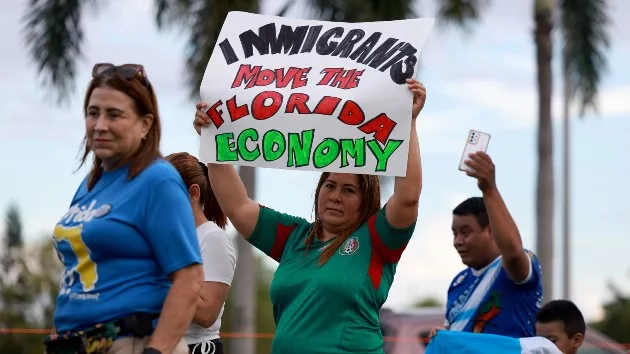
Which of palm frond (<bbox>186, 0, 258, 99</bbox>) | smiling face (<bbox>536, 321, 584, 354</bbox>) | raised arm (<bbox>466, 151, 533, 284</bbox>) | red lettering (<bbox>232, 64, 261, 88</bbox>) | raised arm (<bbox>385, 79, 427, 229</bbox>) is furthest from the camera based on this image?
palm frond (<bbox>186, 0, 258, 99</bbox>)

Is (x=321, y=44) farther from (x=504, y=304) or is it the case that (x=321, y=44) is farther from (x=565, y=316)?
(x=565, y=316)

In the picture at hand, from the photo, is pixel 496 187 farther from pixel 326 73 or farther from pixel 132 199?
pixel 132 199

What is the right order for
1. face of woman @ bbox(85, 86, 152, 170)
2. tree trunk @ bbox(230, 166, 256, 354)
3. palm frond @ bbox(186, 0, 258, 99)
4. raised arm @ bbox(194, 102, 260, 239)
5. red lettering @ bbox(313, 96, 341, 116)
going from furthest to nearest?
tree trunk @ bbox(230, 166, 256, 354)
palm frond @ bbox(186, 0, 258, 99)
raised arm @ bbox(194, 102, 260, 239)
red lettering @ bbox(313, 96, 341, 116)
face of woman @ bbox(85, 86, 152, 170)

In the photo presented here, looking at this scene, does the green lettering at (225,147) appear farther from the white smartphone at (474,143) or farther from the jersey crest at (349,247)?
the white smartphone at (474,143)

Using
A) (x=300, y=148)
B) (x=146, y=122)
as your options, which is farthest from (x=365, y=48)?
(x=146, y=122)

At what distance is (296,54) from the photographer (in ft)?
18.3

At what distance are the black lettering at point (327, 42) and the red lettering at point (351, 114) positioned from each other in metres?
0.34

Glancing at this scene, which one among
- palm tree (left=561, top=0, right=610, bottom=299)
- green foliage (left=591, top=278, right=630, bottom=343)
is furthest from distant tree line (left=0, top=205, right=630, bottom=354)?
palm tree (left=561, top=0, right=610, bottom=299)

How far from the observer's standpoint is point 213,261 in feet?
17.9

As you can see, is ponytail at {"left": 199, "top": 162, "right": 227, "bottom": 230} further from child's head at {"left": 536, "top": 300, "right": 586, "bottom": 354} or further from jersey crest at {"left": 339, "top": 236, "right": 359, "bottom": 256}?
child's head at {"left": 536, "top": 300, "right": 586, "bottom": 354}

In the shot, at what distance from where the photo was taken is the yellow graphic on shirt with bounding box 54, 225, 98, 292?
421 centimetres

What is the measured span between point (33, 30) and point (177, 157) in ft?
41.6

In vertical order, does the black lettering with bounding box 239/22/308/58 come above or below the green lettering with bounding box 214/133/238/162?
above

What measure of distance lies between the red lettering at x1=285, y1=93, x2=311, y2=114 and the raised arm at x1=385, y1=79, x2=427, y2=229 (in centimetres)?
42
